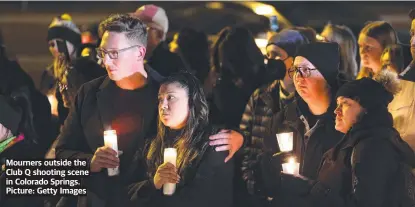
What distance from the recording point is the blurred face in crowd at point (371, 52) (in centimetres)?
820

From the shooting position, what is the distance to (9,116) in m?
7.87

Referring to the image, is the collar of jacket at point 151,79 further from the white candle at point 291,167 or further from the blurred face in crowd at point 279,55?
the blurred face in crowd at point 279,55

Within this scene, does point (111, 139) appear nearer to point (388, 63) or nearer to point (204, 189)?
point (204, 189)

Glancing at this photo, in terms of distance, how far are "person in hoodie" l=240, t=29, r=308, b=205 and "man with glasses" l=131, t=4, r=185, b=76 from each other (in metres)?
0.63

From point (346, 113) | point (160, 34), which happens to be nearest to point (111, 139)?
point (346, 113)

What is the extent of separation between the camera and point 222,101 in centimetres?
857

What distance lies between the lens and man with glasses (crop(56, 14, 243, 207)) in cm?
700

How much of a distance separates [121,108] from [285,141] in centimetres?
107

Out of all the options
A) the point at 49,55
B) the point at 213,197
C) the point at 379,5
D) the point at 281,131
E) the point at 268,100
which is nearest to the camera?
the point at 213,197

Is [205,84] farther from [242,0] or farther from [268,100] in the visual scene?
[242,0]

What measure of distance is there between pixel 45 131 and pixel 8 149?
831 mm

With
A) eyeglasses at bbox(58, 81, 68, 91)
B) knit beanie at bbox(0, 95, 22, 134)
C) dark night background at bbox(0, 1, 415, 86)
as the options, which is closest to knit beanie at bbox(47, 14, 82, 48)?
eyeglasses at bbox(58, 81, 68, 91)

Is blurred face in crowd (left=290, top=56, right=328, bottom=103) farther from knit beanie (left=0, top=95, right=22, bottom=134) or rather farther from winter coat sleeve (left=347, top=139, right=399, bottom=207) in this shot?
knit beanie (left=0, top=95, right=22, bottom=134)

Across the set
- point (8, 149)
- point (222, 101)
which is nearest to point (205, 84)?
point (222, 101)
